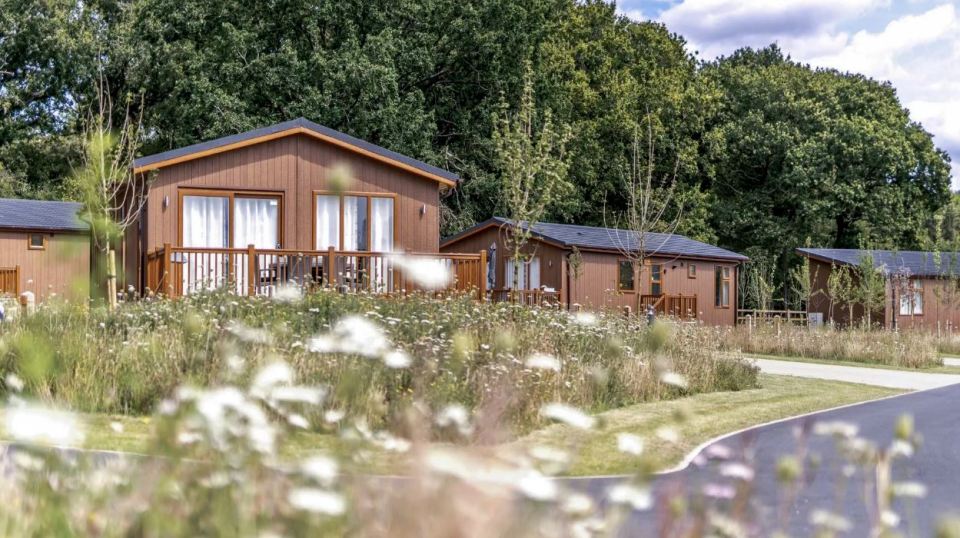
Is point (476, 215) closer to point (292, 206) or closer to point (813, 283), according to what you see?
point (813, 283)

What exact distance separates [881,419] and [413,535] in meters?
11.8

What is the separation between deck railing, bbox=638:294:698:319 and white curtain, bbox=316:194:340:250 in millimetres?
14235

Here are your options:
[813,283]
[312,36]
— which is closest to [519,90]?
[312,36]

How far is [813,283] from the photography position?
40.1 meters

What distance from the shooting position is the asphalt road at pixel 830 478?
6742mm

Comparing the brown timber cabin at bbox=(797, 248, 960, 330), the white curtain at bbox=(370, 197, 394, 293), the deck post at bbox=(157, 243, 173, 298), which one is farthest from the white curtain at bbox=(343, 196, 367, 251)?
the brown timber cabin at bbox=(797, 248, 960, 330)

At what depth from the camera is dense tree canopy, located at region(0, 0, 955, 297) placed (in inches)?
1272

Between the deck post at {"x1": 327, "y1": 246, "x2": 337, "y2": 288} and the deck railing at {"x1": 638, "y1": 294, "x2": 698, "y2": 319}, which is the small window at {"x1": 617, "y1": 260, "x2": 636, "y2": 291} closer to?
the deck railing at {"x1": 638, "y1": 294, "x2": 698, "y2": 319}

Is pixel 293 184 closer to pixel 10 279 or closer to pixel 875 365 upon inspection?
pixel 10 279

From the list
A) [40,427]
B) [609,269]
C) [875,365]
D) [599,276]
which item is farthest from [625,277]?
[40,427]

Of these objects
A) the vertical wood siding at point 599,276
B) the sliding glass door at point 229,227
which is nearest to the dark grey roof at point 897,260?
the vertical wood siding at point 599,276

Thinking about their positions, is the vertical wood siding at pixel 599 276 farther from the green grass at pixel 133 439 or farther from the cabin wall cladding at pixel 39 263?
the green grass at pixel 133 439

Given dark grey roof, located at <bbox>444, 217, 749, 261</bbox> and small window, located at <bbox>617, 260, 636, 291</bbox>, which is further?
small window, located at <bbox>617, 260, 636, 291</bbox>

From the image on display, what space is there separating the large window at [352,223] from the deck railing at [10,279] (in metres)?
12.3
